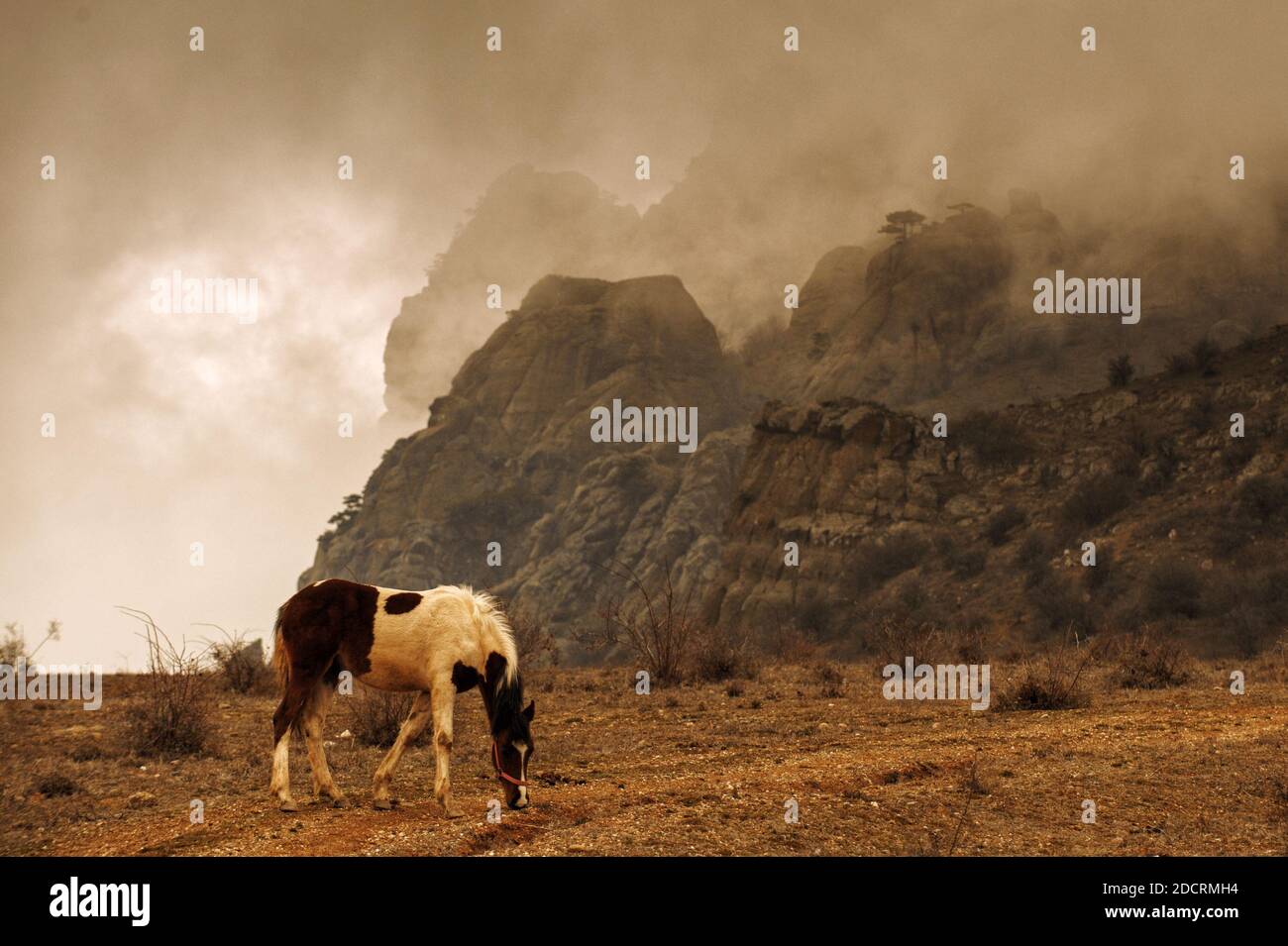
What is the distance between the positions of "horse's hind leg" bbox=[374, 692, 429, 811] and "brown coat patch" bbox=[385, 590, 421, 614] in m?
0.80

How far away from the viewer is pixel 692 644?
20953mm

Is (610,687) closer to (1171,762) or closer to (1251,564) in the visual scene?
(1171,762)

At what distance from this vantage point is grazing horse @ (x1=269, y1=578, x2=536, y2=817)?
930cm

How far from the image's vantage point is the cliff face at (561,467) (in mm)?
93000

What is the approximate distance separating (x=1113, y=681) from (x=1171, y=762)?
25.9 feet

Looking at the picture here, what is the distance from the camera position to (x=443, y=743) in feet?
30.2

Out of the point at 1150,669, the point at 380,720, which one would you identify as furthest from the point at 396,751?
the point at 1150,669

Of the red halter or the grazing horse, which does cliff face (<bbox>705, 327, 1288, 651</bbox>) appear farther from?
the red halter

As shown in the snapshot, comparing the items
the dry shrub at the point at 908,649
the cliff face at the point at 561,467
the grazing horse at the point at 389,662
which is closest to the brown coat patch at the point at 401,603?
the grazing horse at the point at 389,662

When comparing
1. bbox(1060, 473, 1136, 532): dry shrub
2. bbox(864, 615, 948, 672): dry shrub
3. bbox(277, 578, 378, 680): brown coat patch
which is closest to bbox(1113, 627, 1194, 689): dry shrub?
bbox(864, 615, 948, 672): dry shrub

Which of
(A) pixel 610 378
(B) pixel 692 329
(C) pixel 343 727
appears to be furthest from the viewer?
(B) pixel 692 329

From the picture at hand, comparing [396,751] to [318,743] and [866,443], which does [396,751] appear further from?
[866,443]

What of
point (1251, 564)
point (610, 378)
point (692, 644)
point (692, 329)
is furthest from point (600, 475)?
point (692, 644)

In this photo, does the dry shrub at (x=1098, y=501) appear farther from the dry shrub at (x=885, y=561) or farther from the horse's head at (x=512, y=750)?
the horse's head at (x=512, y=750)
